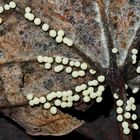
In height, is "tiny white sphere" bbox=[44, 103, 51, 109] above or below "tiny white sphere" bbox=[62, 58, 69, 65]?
below

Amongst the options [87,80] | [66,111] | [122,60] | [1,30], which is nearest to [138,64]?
[122,60]

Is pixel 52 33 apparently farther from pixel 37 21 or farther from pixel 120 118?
pixel 120 118

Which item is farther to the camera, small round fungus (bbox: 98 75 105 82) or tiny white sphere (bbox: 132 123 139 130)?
tiny white sphere (bbox: 132 123 139 130)

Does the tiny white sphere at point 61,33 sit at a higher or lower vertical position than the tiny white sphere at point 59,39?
higher

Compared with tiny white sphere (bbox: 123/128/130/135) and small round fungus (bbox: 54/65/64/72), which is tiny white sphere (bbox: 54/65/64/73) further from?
tiny white sphere (bbox: 123/128/130/135)

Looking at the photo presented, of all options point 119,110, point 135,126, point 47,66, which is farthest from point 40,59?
point 135,126

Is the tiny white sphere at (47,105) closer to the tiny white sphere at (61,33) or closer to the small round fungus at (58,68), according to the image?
the small round fungus at (58,68)

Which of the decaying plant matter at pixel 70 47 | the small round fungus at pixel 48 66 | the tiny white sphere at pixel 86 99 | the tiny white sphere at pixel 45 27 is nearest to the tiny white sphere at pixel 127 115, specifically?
the decaying plant matter at pixel 70 47

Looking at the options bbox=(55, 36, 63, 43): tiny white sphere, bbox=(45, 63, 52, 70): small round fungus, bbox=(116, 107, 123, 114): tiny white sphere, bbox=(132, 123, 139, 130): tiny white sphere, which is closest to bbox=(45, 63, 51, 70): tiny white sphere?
bbox=(45, 63, 52, 70): small round fungus
